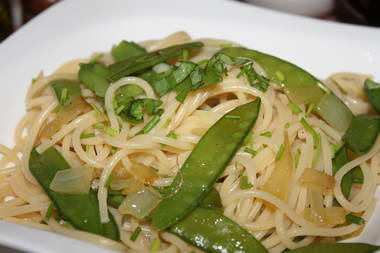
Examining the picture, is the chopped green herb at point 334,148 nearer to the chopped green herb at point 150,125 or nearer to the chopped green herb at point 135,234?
the chopped green herb at point 150,125

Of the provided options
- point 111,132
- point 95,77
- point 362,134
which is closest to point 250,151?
point 362,134

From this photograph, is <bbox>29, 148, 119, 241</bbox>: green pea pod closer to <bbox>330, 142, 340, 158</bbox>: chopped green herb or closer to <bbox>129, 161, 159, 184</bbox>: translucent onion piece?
<bbox>129, 161, 159, 184</bbox>: translucent onion piece

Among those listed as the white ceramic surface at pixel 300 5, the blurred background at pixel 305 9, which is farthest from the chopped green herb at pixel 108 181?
the white ceramic surface at pixel 300 5

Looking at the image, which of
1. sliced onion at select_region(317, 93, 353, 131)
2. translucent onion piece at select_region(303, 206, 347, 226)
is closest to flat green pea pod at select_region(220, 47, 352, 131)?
sliced onion at select_region(317, 93, 353, 131)

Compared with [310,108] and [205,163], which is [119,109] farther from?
[310,108]

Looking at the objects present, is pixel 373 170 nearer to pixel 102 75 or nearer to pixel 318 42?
pixel 318 42
